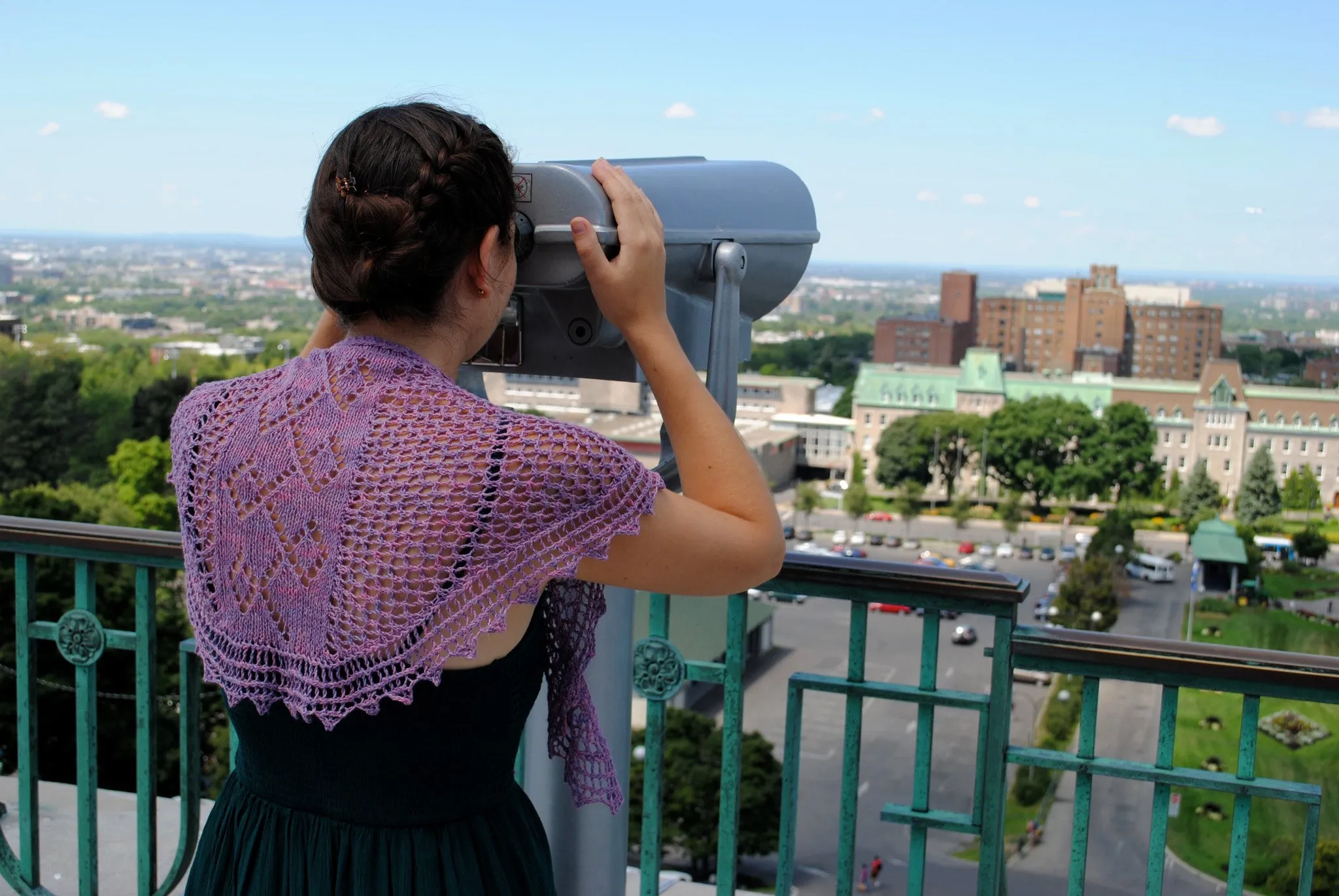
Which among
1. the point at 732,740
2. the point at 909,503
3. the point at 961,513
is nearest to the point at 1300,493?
the point at 961,513

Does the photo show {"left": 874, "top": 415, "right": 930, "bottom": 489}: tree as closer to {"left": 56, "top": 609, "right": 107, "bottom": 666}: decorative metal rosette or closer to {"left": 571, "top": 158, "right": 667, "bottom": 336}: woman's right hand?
{"left": 56, "top": 609, "right": 107, "bottom": 666}: decorative metal rosette

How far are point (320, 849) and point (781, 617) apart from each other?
3227 centimetres

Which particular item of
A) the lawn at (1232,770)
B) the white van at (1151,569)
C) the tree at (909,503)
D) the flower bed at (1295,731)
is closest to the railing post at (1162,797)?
the lawn at (1232,770)

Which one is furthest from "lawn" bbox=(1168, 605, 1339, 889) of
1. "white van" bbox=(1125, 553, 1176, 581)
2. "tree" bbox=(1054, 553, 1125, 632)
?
"white van" bbox=(1125, 553, 1176, 581)

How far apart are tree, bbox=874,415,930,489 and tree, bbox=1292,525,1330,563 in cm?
1167

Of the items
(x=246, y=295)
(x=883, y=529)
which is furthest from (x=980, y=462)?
(x=246, y=295)

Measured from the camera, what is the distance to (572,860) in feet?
4.23

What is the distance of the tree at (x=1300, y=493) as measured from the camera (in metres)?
44.4

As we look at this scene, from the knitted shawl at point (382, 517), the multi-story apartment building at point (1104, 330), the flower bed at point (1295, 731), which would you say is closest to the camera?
the knitted shawl at point (382, 517)

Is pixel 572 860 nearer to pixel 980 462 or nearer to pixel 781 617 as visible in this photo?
pixel 781 617

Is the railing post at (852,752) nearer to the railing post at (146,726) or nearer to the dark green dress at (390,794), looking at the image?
the dark green dress at (390,794)

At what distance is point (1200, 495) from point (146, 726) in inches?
1807

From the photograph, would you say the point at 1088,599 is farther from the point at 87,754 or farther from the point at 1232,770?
the point at 87,754

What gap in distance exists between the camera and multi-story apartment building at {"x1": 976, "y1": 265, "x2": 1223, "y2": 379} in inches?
2352
